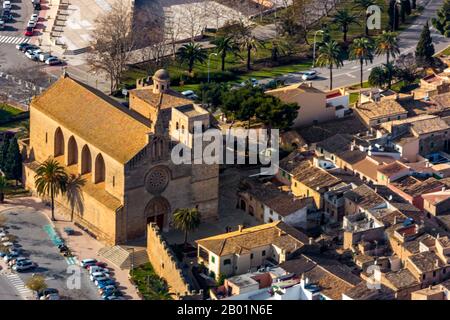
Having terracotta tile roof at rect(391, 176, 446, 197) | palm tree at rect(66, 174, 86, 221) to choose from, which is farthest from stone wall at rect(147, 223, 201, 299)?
terracotta tile roof at rect(391, 176, 446, 197)

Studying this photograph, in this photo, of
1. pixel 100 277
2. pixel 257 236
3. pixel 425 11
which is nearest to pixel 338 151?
pixel 257 236

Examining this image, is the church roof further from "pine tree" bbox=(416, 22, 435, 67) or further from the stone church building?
"pine tree" bbox=(416, 22, 435, 67)

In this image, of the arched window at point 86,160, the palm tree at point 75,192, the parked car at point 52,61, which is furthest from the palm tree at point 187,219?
the parked car at point 52,61

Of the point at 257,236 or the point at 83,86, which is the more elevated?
the point at 83,86

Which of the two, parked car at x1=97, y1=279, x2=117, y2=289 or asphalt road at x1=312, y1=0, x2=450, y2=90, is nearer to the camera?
parked car at x1=97, y1=279, x2=117, y2=289

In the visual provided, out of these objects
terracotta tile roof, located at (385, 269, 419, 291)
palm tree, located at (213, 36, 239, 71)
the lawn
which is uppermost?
palm tree, located at (213, 36, 239, 71)

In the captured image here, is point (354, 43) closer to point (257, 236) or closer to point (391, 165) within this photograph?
→ point (391, 165)
